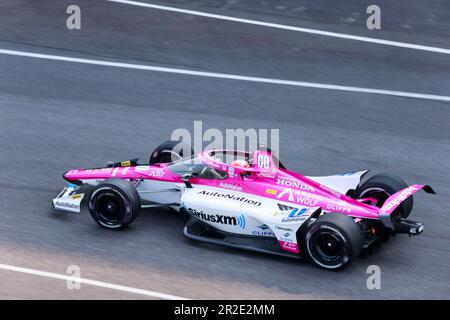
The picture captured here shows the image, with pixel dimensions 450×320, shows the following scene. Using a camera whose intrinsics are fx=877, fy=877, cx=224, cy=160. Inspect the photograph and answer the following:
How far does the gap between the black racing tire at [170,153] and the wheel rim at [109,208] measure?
4.52 ft

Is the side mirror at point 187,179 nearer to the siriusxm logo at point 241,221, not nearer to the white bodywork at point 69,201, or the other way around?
the siriusxm logo at point 241,221

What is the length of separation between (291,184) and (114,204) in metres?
2.25

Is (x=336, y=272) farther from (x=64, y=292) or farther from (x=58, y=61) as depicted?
(x=58, y=61)

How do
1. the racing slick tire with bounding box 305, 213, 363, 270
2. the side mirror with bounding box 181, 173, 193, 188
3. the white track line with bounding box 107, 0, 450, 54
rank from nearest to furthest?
the racing slick tire with bounding box 305, 213, 363, 270, the side mirror with bounding box 181, 173, 193, 188, the white track line with bounding box 107, 0, 450, 54

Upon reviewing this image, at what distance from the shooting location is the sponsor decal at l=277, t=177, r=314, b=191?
1094 cm

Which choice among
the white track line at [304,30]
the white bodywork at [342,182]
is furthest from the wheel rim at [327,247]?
the white track line at [304,30]

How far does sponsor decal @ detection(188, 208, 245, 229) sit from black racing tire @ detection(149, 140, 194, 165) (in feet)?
4.65

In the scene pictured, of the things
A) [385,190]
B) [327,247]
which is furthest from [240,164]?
[385,190]

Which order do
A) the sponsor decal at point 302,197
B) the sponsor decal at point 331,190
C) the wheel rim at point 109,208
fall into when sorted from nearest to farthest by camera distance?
the sponsor decal at point 302,197 < the sponsor decal at point 331,190 < the wheel rim at point 109,208

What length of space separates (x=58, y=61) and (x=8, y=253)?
6.72 meters

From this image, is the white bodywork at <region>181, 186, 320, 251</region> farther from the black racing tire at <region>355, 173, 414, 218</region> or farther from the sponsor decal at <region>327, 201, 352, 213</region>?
the black racing tire at <region>355, 173, 414, 218</region>

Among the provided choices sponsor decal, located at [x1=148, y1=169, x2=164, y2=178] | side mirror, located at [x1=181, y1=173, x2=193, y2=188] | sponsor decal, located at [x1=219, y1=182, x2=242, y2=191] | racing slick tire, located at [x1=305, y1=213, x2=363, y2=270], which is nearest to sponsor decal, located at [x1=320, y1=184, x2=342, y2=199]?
racing slick tire, located at [x1=305, y1=213, x2=363, y2=270]

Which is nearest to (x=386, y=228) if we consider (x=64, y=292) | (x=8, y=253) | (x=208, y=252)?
(x=208, y=252)

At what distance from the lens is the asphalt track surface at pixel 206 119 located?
33.6ft
